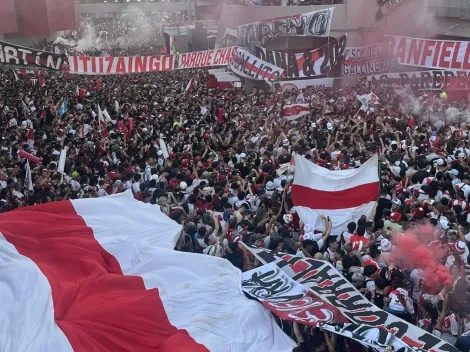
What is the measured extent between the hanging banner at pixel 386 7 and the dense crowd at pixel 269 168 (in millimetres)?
3905

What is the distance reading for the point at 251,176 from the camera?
795 cm

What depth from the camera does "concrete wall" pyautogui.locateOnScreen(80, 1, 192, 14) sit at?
5234 cm

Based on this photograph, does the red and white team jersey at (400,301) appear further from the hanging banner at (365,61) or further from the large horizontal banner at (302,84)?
the hanging banner at (365,61)

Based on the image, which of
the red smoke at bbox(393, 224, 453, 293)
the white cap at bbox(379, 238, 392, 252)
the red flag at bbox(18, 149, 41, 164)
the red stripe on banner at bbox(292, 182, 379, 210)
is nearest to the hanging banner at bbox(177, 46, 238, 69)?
the red flag at bbox(18, 149, 41, 164)

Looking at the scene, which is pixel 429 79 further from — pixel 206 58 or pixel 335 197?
pixel 335 197

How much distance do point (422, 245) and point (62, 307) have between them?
325cm

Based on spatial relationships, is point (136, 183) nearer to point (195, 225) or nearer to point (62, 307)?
point (195, 225)

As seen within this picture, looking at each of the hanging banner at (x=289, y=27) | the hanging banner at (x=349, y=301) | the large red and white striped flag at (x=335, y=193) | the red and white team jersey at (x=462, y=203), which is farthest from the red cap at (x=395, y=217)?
the hanging banner at (x=289, y=27)

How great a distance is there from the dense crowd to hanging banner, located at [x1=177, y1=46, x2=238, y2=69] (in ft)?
2.98

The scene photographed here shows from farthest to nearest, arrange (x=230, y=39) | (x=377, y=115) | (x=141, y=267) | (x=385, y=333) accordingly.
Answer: (x=230, y=39), (x=377, y=115), (x=141, y=267), (x=385, y=333)

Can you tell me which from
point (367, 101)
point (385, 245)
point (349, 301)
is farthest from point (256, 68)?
point (349, 301)

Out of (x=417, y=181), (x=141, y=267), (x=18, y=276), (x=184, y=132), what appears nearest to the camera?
(x=18, y=276)

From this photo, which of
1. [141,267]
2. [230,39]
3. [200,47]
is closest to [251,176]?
[141,267]

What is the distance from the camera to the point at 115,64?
14.2m
